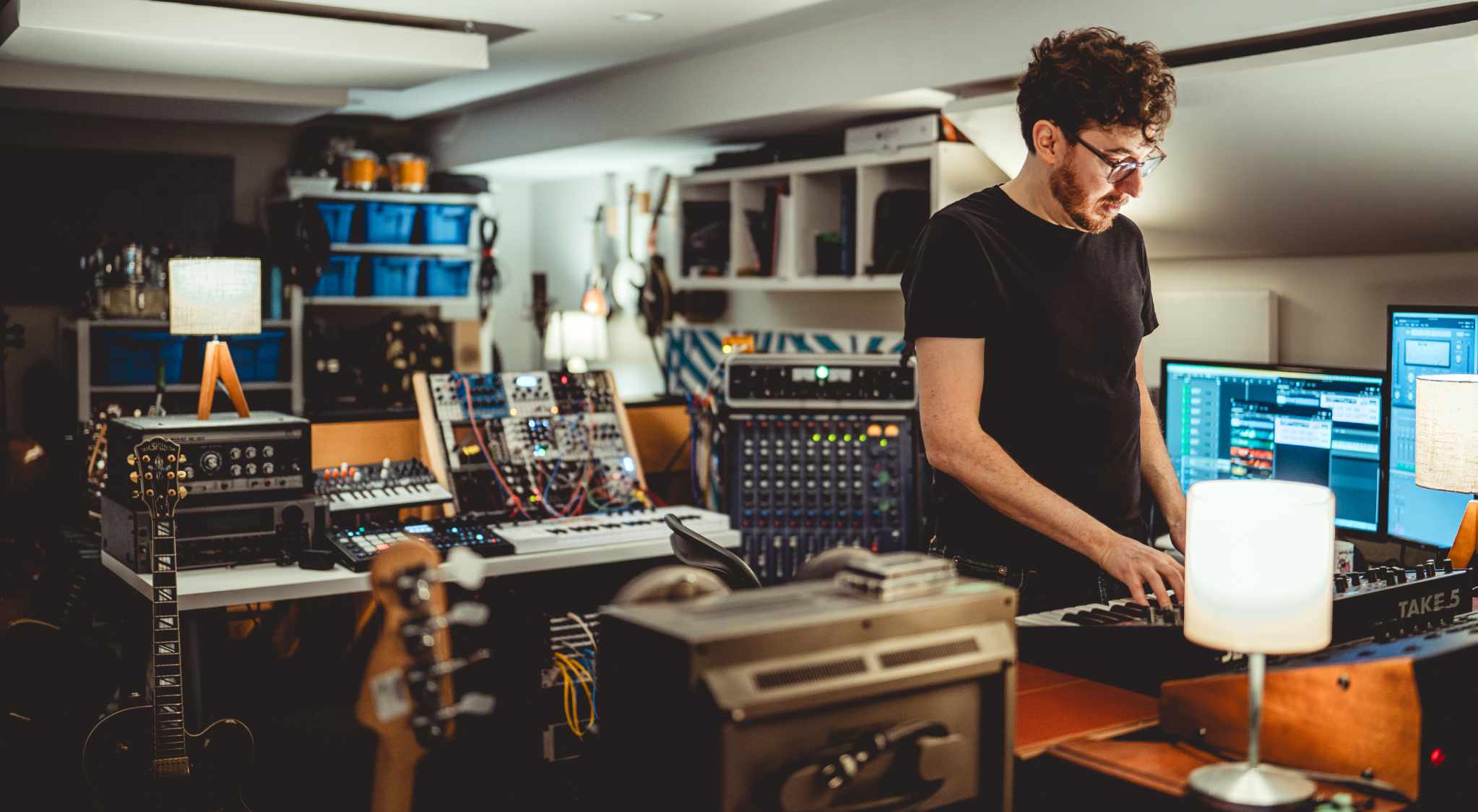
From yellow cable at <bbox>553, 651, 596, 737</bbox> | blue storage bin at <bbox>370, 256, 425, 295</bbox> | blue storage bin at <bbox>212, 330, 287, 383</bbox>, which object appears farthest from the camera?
blue storage bin at <bbox>370, 256, 425, 295</bbox>

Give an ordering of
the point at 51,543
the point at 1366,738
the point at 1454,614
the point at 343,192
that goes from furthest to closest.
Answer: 1. the point at 343,192
2. the point at 51,543
3. the point at 1454,614
4. the point at 1366,738

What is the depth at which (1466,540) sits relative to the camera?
2.39 m

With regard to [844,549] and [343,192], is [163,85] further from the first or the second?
[844,549]

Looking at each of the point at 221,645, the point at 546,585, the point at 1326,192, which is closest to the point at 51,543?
the point at 221,645

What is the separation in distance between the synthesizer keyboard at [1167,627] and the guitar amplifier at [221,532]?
204 cm

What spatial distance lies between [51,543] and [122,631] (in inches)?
34.9

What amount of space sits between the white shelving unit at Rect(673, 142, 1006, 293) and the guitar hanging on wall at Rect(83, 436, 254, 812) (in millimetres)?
2569

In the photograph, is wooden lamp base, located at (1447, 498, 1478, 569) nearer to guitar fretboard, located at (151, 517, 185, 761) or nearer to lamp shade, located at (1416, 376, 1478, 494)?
lamp shade, located at (1416, 376, 1478, 494)

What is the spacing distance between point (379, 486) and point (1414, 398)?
8.63ft

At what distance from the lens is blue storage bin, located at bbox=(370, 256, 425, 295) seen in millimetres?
6910

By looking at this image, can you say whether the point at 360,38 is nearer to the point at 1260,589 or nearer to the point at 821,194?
the point at 821,194

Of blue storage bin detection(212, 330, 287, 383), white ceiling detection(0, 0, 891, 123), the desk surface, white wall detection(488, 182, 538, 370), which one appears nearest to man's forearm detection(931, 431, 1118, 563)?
the desk surface

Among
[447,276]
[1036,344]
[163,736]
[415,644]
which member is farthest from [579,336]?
[415,644]

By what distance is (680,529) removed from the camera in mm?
2393
